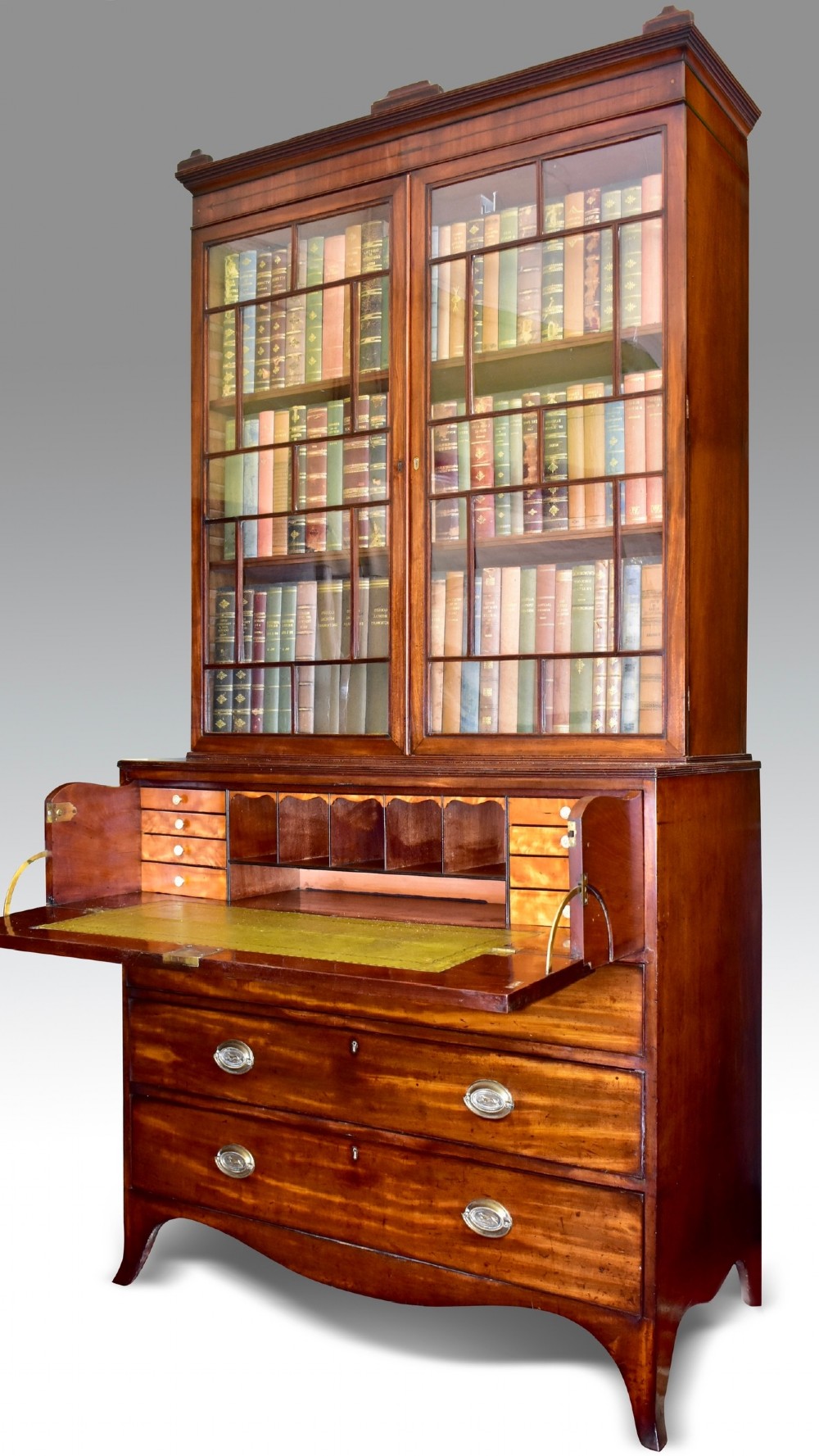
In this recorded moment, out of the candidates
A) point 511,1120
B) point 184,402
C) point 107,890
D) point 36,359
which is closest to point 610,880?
point 511,1120

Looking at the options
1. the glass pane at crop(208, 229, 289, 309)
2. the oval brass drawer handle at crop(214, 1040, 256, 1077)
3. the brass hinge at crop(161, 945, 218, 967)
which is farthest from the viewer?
the glass pane at crop(208, 229, 289, 309)

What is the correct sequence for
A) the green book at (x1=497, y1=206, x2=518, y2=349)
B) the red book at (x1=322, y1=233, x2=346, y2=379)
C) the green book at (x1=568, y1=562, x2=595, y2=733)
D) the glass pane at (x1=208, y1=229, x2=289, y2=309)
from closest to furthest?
the green book at (x1=568, y1=562, x2=595, y2=733)
the green book at (x1=497, y1=206, x2=518, y2=349)
the red book at (x1=322, y1=233, x2=346, y2=379)
the glass pane at (x1=208, y1=229, x2=289, y2=309)

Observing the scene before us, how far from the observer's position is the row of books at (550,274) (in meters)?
2.55

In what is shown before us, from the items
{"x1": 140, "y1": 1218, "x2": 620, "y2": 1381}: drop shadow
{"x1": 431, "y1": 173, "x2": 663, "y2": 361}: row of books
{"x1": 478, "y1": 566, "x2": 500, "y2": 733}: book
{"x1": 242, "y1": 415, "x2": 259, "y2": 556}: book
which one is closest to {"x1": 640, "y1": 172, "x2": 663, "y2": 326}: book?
{"x1": 431, "y1": 173, "x2": 663, "y2": 361}: row of books

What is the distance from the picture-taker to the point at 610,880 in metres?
2.24

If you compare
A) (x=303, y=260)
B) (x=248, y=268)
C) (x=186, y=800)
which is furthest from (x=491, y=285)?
(x=186, y=800)

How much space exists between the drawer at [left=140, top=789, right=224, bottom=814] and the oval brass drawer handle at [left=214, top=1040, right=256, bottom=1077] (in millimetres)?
513

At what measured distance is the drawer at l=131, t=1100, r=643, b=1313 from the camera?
241cm

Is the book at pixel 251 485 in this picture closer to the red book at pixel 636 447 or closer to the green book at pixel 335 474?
the green book at pixel 335 474

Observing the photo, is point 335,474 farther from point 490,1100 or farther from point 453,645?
point 490,1100

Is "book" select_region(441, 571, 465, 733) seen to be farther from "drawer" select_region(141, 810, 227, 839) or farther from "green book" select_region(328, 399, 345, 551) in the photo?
"drawer" select_region(141, 810, 227, 839)

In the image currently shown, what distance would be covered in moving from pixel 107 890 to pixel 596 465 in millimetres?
1437

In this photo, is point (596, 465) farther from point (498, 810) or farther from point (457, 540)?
point (498, 810)

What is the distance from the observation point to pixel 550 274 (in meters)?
2.67
